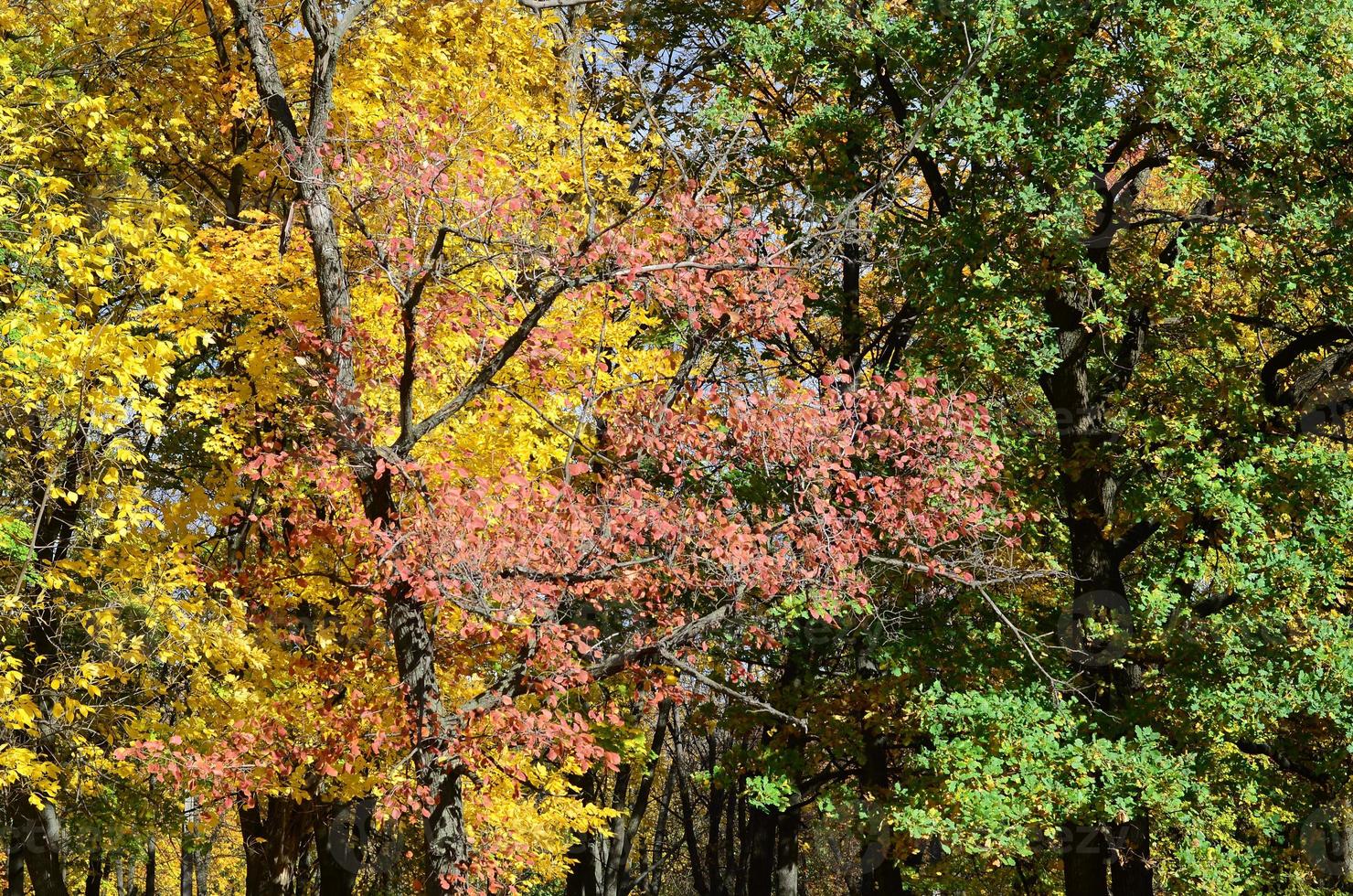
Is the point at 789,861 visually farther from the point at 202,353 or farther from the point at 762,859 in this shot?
the point at 202,353

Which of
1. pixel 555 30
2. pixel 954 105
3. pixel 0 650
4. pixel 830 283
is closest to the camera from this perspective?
pixel 0 650

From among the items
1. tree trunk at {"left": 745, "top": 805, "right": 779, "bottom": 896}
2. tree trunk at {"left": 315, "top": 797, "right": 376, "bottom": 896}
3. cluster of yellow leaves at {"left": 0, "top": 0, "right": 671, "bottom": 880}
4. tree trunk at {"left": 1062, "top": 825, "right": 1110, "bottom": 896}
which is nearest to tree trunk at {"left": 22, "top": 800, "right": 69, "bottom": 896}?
cluster of yellow leaves at {"left": 0, "top": 0, "right": 671, "bottom": 880}

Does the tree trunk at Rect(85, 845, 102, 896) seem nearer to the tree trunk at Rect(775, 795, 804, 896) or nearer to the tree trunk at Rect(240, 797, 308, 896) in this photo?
the tree trunk at Rect(240, 797, 308, 896)

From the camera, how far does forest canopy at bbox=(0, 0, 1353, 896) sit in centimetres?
989

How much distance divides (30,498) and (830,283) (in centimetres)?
1063

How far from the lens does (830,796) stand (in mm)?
15266

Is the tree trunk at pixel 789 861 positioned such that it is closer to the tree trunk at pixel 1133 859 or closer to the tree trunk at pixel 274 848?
the tree trunk at pixel 1133 859

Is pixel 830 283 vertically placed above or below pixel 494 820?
above

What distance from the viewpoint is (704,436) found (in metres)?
12.8

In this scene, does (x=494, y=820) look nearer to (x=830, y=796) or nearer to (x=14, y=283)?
(x=830, y=796)

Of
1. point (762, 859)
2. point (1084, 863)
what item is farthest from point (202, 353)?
point (1084, 863)

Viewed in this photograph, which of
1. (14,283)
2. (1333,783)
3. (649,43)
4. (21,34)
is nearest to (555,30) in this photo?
(649,43)

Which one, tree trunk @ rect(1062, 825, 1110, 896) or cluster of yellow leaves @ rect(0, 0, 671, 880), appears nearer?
cluster of yellow leaves @ rect(0, 0, 671, 880)

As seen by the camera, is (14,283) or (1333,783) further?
(1333,783)
